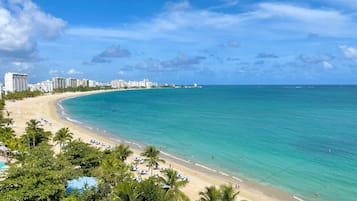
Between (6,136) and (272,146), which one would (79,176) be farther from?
(272,146)

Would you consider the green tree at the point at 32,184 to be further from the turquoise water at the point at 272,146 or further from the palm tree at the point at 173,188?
the turquoise water at the point at 272,146

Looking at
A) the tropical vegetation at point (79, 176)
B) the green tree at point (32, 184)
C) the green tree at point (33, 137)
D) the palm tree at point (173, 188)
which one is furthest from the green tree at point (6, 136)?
the palm tree at point (173, 188)

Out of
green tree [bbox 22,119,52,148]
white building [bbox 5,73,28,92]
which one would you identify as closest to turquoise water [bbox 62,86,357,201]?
green tree [bbox 22,119,52,148]

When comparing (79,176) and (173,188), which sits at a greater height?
(79,176)

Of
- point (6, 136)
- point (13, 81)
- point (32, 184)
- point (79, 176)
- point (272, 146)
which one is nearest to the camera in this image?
point (32, 184)

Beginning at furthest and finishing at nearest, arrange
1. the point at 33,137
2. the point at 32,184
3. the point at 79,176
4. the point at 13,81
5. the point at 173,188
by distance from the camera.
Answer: the point at 13,81 → the point at 33,137 → the point at 173,188 → the point at 79,176 → the point at 32,184

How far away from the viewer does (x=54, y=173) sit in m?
15.9

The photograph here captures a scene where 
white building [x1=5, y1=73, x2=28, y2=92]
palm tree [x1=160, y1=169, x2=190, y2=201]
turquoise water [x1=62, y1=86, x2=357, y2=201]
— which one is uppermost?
white building [x1=5, y1=73, x2=28, y2=92]

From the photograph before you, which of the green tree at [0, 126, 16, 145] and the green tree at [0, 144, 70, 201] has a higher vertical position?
the green tree at [0, 144, 70, 201]

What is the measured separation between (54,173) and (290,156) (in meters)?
31.8

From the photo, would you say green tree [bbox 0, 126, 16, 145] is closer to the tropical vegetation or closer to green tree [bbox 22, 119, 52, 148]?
green tree [bbox 22, 119, 52, 148]

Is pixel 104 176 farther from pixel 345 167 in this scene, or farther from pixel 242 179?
pixel 345 167

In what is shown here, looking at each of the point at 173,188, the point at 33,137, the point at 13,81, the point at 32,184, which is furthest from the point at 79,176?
the point at 13,81

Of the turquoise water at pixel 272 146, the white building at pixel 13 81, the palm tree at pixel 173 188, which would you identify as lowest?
the turquoise water at pixel 272 146
